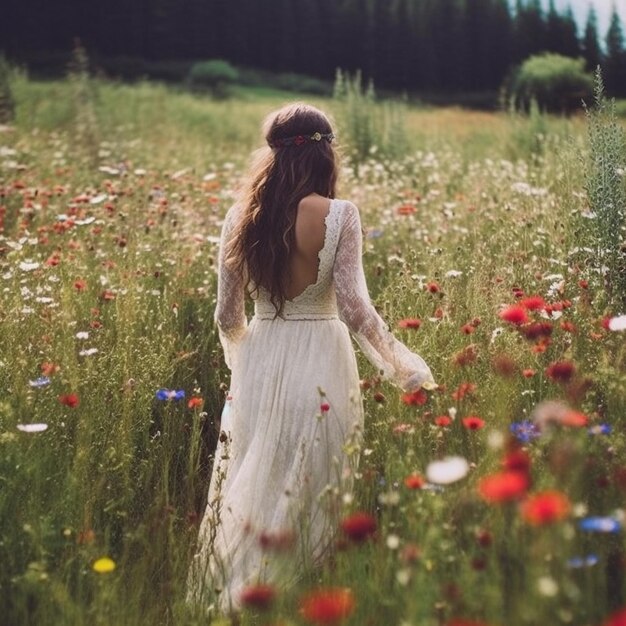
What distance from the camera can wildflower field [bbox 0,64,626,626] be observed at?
1.85 metres

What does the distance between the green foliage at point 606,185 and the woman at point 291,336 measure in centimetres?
141

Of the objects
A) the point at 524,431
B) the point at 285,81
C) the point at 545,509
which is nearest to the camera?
the point at 545,509

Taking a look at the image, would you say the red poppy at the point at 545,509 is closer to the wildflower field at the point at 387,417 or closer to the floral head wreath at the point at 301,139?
the wildflower field at the point at 387,417

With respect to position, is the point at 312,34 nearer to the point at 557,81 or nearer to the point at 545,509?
the point at 557,81

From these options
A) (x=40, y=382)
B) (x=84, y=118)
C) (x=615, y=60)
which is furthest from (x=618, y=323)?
(x=615, y=60)

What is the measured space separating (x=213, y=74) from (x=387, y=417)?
29598 mm

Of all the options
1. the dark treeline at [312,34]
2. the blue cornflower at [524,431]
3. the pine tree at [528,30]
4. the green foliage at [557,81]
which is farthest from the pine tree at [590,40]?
the blue cornflower at [524,431]

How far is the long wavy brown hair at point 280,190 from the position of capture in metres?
3.11

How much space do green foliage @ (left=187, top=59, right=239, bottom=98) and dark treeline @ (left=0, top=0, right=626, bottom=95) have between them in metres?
1.62

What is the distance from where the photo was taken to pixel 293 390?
10.4 ft

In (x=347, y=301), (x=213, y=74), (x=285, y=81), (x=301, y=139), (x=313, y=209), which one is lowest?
(x=285, y=81)

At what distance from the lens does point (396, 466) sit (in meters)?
2.42

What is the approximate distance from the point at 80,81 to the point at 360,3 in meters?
26.3

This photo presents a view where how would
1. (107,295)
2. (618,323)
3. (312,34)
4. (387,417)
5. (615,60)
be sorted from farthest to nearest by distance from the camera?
(312,34) → (615,60) → (107,295) → (387,417) → (618,323)
